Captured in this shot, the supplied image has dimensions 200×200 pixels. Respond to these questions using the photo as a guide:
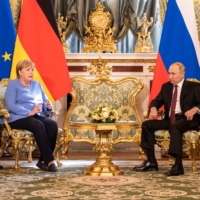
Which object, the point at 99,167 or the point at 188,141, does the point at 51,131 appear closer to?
the point at 99,167

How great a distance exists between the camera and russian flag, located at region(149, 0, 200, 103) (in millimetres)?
5742

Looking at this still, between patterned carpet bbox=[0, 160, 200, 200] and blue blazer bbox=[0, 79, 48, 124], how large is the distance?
1.83 ft

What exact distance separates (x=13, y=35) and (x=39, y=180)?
2.33 metres

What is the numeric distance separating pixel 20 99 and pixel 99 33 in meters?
2.17

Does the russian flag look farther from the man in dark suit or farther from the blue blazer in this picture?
the blue blazer

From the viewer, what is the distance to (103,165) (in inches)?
184

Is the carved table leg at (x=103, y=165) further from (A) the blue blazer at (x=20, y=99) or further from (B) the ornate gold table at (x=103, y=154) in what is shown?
(A) the blue blazer at (x=20, y=99)

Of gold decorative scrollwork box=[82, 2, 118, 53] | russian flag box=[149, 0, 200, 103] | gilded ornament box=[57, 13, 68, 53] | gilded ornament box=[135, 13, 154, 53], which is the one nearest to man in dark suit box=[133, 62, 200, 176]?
russian flag box=[149, 0, 200, 103]

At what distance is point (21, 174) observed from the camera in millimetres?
4598

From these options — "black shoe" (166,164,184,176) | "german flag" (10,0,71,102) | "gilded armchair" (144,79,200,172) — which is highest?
"german flag" (10,0,71,102)

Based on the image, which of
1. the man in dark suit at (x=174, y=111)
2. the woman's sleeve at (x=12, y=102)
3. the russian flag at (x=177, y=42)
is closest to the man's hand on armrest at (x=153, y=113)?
the man in dark suit at (x=174, y=111)

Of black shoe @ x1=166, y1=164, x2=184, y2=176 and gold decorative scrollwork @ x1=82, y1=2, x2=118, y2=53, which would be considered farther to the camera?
gold decorative scrollwork @ x1=82, y1=2, x2=118, y2=53

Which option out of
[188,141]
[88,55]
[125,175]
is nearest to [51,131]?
[125,175]

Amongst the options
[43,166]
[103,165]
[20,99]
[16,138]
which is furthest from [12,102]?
[103,165]
